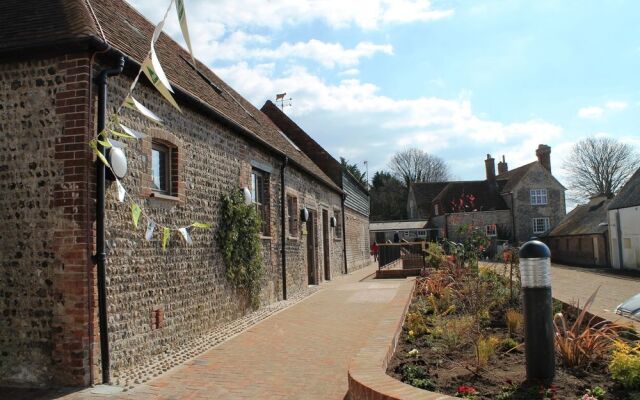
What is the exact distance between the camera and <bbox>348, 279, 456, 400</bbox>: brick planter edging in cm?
380

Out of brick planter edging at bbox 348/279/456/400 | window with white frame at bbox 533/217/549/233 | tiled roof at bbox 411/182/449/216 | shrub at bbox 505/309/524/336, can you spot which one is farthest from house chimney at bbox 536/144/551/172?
brick planter edging at bbox 348/279/456/400

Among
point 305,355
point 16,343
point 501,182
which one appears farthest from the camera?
point 501,182

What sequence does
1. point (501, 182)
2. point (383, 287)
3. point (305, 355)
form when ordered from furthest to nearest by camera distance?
point (501, 182) < point (383, 287) < point (305, 355)

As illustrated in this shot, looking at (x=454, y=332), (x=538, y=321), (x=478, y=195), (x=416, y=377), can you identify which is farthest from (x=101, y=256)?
(x=478, y=195)

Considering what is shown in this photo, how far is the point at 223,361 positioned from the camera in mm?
7301

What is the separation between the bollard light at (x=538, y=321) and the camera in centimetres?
452

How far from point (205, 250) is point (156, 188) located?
5.48 feet

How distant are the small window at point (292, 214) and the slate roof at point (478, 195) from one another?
3801 centimetres

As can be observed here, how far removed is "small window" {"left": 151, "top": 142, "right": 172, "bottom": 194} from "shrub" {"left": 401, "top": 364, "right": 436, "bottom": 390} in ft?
15.9

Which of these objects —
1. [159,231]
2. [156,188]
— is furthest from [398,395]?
[156,188]

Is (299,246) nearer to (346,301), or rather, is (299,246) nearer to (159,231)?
(346,301)

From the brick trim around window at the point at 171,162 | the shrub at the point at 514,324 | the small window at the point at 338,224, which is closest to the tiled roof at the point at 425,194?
the small window at the point at 338,224

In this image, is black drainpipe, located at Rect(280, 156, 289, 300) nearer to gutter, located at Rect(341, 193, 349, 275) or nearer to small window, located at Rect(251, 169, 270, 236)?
small window, located at Rect(251, 169, 270, 236)

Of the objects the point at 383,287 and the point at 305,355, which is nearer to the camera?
the point at 305,355
